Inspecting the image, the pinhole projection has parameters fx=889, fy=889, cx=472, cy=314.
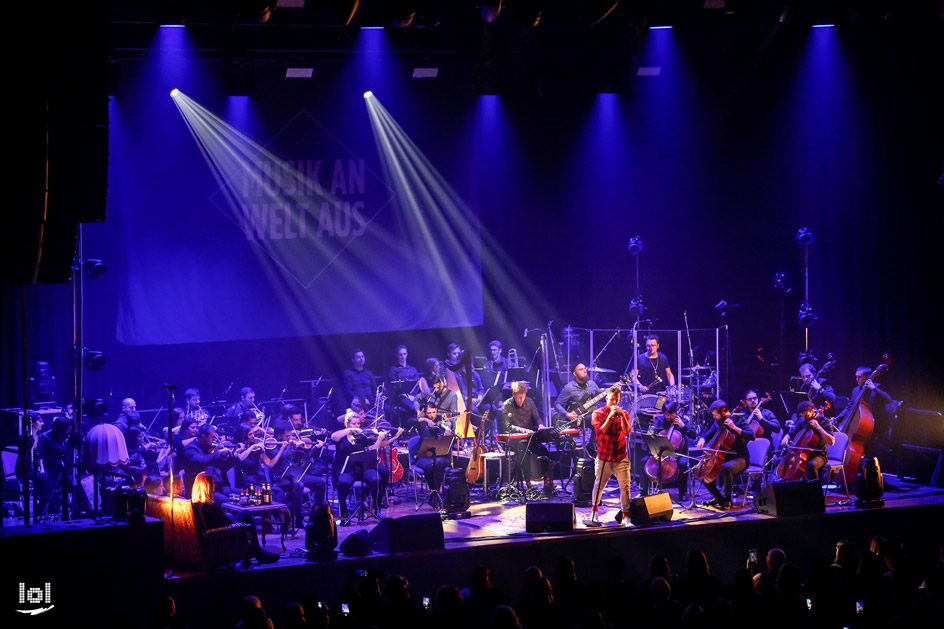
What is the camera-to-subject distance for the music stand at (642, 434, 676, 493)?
40.8ft

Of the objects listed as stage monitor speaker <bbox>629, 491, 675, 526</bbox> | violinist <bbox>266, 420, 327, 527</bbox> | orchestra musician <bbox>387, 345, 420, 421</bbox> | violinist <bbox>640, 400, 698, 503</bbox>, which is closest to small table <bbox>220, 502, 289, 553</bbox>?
violinist <bbox>266, 420, 327, 527</bbox>

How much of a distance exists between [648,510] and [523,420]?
9.63ft

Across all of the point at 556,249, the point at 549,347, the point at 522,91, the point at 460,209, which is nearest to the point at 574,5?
the point at 522,91

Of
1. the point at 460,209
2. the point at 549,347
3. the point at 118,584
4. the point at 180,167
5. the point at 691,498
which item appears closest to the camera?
the point at 118,584

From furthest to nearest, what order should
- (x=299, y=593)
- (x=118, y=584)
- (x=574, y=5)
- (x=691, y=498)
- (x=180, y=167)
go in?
(x=180, y=167) → (x=574, y=5) → (x=691, y=498) → (x=299, y=593) → (x=118, y=584)

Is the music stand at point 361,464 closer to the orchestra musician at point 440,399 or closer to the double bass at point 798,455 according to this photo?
the orchestra musician at point 440,399

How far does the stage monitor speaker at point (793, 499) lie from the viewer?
36.8ft

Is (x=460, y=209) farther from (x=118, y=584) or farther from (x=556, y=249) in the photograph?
(x=118, y=584)

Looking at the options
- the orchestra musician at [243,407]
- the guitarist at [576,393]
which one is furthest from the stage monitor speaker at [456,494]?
the orchestra musician at [243,407]

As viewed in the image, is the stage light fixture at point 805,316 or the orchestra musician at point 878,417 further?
the stage light fixture at point 805,316

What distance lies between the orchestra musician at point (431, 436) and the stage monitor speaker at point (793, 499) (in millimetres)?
4441

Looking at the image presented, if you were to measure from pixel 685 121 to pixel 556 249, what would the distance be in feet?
11.8

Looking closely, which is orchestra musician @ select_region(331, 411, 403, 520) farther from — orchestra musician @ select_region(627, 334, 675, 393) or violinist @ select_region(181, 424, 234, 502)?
orchestra musician @ select_region(627, 334, 675, 393)

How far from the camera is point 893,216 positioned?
52.3 feet
